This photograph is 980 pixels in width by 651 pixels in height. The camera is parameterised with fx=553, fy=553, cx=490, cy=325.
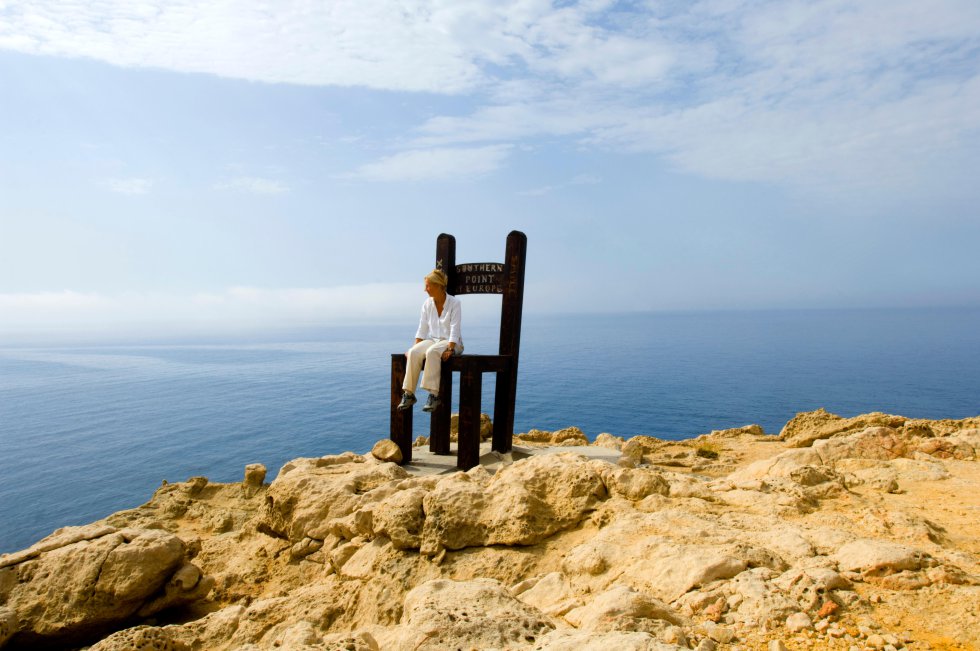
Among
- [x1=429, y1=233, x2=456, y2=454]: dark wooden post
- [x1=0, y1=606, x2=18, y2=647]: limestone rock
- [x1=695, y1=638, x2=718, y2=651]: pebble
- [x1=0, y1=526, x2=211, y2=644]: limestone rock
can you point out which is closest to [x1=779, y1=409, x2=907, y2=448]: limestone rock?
[x1=429, y1=233, x2=456, y2=454]: dark wooden post

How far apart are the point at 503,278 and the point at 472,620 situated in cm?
613

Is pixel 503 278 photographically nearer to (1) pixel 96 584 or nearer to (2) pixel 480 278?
(2) pixel 480 278

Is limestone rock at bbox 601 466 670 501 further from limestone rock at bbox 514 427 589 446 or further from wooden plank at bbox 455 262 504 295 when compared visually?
limestone rock at bbox 514 427 589 446

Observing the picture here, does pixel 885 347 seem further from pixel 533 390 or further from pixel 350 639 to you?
pixel 350 639

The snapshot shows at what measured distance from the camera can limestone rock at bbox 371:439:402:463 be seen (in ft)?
25.5

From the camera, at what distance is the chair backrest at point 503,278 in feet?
27.5

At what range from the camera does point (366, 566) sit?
4719 mm

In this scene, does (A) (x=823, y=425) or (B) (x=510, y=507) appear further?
(A) (x=823, y=425)

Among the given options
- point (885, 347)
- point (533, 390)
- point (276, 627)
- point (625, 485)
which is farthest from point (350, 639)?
point (885, 347)

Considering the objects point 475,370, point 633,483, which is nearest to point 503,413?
point 475,370

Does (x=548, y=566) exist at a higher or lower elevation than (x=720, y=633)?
lower

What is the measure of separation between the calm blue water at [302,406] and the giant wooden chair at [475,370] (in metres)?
10.3

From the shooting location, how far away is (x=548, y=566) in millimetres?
4191

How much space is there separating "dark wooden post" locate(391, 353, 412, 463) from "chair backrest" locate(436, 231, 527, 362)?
5.15 feet
